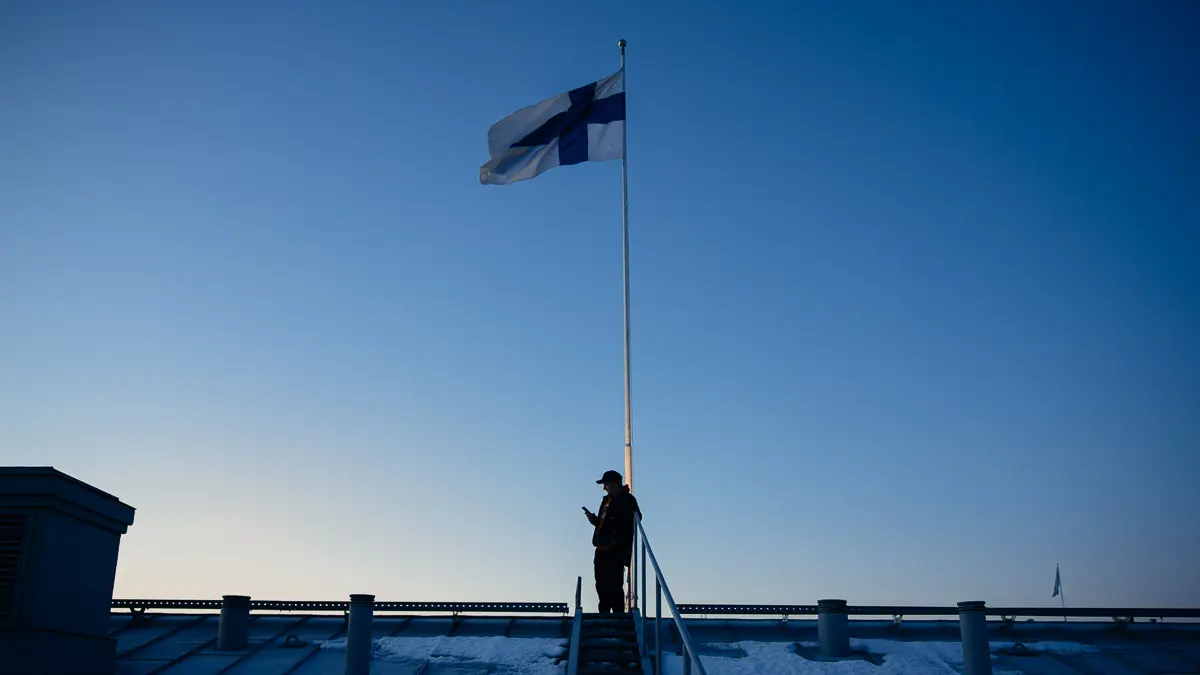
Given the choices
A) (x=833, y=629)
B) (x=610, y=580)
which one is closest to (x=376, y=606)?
(x=610, y=580)

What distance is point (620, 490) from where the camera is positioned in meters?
12.2

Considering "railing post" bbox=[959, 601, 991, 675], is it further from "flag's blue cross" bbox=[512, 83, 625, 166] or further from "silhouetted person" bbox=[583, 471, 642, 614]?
"flag's blue cross" bbox=[512, 83, 625, 166]

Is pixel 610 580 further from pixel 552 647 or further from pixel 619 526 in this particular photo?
pixel 552 647

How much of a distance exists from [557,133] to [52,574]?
11.0 metres

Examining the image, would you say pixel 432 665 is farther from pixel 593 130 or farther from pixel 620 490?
pixel 593 130

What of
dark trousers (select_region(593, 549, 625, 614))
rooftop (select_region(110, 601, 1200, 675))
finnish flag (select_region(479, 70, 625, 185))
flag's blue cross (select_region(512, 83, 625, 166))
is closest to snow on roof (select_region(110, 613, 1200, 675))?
rooftop (select_region(110, 601, 1200, 675))

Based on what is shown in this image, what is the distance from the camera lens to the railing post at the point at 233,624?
12180 mm

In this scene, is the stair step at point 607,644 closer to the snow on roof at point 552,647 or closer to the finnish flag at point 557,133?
the snow on roof at point 552,647

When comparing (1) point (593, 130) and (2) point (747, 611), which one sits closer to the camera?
(2) point (747, 611)

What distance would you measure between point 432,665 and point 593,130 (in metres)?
9.95

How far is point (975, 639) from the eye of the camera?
11.0 metres

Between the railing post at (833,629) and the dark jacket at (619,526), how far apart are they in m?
2.60

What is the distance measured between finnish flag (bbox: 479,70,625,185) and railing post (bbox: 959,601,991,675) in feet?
32.1

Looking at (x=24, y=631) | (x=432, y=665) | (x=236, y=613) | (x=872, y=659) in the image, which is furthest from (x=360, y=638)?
(x=872, y=659)
